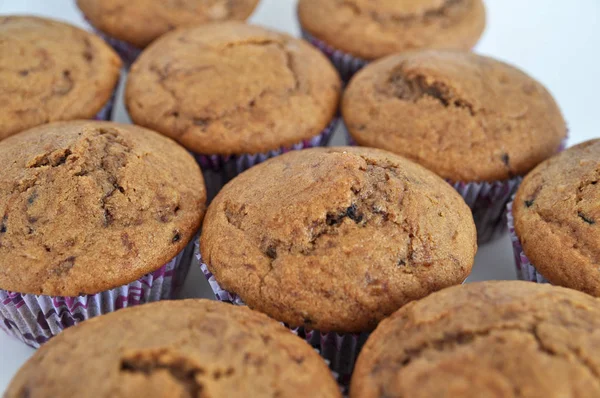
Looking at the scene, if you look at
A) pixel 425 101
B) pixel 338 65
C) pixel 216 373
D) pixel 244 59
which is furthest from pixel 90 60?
pixel 216 373

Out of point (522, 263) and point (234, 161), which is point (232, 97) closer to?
point (234, 161)

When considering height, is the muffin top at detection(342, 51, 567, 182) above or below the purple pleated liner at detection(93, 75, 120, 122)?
above

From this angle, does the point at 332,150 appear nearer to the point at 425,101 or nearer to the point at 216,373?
the point at 425,101

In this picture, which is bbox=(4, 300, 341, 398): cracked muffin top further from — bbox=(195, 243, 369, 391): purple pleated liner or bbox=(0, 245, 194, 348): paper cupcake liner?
bbox=(0, 245, 194, 348): paper cupcake liner

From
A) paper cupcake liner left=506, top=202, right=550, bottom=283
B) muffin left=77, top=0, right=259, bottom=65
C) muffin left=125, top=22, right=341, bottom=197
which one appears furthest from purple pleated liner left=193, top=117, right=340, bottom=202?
muffin left=77, top=0, right=259, bottom=65

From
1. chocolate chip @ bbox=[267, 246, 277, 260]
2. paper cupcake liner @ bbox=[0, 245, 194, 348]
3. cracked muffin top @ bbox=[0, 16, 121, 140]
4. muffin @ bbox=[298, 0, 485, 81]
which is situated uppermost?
muffin @ bbox=[298, 0, 485, 81]

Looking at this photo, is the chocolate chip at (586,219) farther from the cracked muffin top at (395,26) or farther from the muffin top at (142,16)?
the muffin top at (142,16)

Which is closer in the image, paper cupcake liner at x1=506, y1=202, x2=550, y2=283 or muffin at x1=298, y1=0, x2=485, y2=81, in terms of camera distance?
paper cupcake liner at x1=506, y1=202, x2=550, y2=283
